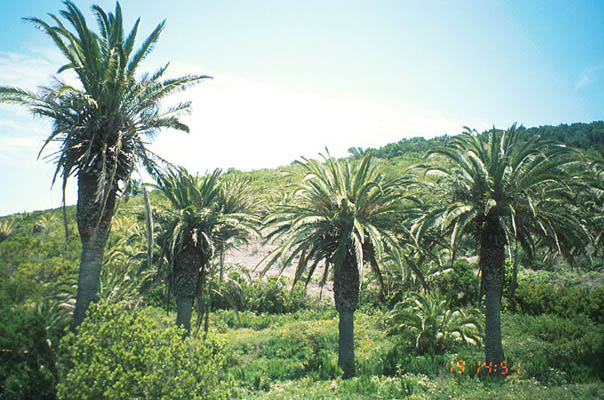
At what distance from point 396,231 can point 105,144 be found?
9404 millimetres

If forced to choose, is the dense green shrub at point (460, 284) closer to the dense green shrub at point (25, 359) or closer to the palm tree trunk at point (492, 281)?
the palm tree trunk at point (492, 281)

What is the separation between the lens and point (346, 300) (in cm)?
1324

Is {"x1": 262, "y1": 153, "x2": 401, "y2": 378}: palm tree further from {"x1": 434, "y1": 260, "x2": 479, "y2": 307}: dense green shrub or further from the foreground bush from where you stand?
{"x1": 434, "y1": 260, "x2": 479, "y2": 307}: dense green shrub

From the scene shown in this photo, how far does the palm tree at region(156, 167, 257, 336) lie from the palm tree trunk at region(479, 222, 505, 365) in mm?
7855

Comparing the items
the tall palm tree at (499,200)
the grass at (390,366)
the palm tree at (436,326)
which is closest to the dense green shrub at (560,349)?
the grass at (390,366)

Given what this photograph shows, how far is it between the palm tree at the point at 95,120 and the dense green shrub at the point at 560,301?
19.4m

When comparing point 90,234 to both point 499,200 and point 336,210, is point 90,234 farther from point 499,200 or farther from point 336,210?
point 499,200

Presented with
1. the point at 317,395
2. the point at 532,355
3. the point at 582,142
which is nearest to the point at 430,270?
the point at 532,355

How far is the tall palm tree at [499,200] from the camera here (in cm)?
1156

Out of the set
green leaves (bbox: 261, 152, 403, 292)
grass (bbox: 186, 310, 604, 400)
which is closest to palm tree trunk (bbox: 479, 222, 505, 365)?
grass (bbox: 186, 310, 604, 400)

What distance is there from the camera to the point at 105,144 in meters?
10.0

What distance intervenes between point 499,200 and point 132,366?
1103cm

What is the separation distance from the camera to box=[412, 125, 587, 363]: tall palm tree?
1156cm

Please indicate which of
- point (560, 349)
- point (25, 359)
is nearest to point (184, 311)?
point (25, 359)
